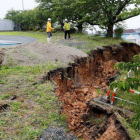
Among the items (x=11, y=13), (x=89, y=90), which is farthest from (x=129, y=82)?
(x=11, y=13)

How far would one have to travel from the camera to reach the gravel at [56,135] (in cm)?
388

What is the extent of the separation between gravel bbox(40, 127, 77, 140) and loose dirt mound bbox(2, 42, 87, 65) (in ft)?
14.2

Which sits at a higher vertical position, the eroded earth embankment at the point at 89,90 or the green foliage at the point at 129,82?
the green foliage at the point at 129,82

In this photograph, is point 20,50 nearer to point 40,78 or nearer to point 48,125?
point 40,78

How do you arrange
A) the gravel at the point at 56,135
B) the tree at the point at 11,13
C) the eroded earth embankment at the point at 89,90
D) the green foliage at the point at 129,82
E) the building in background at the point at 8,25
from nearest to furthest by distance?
the green foliage at the point at 129,82 → the gravel at the point at 56,135 → the eroded earth embankment at the point at 89,90 → the building in background at the point at 8,25 → the tree at the point at 11,13

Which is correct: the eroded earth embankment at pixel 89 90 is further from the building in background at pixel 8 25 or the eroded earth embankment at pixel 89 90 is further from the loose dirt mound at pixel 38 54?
the building in background at pixel 8 25

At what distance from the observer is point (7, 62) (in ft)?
25.4

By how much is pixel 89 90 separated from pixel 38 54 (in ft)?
10.2

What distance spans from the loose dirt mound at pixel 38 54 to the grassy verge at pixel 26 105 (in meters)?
1.06

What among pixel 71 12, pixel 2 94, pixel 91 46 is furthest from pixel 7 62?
pixel 71 12

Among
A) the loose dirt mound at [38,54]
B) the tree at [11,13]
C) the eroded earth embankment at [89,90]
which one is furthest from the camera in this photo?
the tree at [11,13]

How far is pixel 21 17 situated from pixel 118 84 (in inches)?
1309

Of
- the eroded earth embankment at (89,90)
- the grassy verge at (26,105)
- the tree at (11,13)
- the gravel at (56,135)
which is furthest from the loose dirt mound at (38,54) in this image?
the tree at (11,13)

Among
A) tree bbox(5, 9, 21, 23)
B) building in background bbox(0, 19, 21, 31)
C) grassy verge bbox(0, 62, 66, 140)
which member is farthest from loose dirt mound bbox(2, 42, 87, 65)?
tree bbox(5, 9, 21, 23)
